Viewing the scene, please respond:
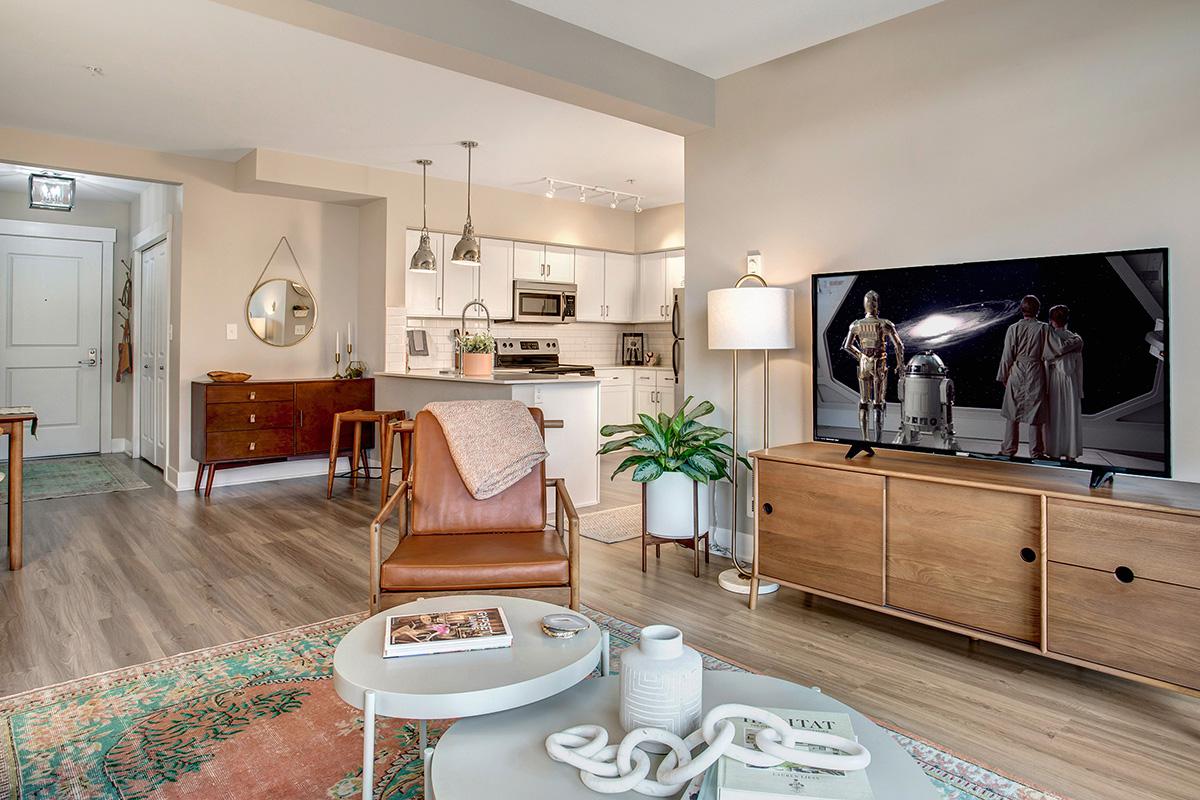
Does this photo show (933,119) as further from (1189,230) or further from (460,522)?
(460,522)

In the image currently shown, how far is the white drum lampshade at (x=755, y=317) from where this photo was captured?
3.38 meters

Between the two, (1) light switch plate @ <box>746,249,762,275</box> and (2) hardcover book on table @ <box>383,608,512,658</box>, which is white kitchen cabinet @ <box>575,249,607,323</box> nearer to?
(1) light switch plate @ <box>746,249,762,275</box>

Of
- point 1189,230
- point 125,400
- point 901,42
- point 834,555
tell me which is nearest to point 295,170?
point 125,400

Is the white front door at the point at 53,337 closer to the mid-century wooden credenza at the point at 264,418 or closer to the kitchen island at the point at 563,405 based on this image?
the mid-century wooden credenza at the point at 264,418

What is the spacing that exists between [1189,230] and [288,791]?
319 centimetres

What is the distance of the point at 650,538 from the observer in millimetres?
3895

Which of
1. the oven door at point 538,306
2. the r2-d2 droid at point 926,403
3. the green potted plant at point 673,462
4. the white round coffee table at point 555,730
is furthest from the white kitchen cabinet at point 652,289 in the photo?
the white round coffee table at point 555,730

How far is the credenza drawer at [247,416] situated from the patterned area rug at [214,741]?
3296mm

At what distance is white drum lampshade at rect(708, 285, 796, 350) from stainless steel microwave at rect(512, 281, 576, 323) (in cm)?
380

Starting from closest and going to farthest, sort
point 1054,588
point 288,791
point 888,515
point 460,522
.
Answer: point 288,791
point 1054,588
point 888,515
point 460,522

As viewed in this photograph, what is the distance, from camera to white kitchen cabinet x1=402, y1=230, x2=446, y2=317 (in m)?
6.29

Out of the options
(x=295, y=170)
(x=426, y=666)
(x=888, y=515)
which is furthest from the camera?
(x=295, y=170)

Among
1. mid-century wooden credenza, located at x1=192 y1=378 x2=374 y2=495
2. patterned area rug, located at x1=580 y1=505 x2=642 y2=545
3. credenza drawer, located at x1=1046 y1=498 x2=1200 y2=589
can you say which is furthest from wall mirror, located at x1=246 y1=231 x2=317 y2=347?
credenza drawer, located at x1=1046 y1=498 x2=1200 y2=589

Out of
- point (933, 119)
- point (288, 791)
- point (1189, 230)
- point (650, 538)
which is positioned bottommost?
point (288, 791)
